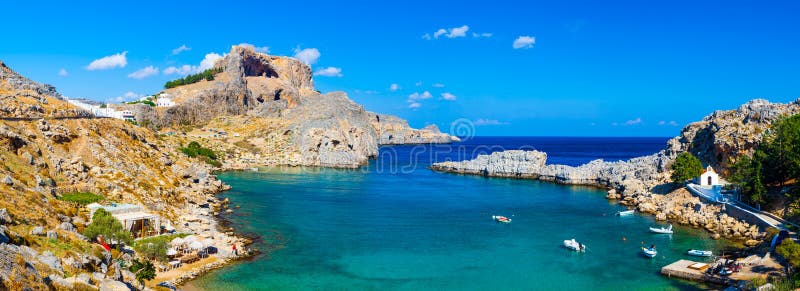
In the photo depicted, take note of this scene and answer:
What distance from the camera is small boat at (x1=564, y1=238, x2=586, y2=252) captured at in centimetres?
4186

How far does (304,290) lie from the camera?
3177 centimetres

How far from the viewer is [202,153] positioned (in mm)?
98812

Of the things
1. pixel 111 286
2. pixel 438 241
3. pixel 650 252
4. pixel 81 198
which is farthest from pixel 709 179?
pixel 81 198

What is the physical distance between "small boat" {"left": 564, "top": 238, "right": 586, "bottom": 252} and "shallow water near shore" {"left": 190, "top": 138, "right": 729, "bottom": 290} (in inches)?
30.6

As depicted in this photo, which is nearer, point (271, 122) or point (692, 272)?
point (692, 272)

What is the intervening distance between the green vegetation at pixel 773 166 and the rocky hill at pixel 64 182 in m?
46.9

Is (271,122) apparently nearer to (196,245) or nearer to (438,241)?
(438,241)

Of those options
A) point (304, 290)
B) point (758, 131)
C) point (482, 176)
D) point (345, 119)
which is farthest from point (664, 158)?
point (345, 119)

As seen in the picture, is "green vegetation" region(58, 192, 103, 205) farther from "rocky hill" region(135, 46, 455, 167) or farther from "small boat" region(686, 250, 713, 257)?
"rocky hill" region(135, 46, 455, 167)

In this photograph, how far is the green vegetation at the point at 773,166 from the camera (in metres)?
46.5

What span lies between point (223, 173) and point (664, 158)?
2905 inches

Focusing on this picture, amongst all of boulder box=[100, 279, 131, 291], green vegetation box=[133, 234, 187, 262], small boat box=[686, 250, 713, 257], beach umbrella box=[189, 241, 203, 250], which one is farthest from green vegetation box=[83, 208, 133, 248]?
small boat box=[686, 250, 713, 257]

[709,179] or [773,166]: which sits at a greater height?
[773,166]

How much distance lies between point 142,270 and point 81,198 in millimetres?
15335
